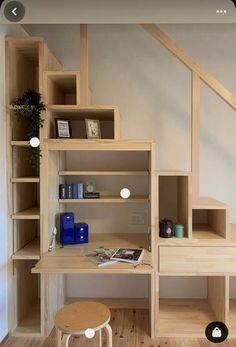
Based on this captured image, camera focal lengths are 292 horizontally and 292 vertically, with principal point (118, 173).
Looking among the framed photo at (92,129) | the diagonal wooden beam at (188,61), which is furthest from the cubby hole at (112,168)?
the diagonal wooden beam at (188,61)

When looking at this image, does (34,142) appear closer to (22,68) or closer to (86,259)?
(22,68)

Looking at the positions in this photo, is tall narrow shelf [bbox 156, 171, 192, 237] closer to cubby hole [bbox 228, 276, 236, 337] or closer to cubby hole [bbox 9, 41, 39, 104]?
cubby hole [bbox 228, 276, 236, 337]

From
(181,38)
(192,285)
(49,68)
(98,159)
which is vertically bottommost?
(192,285)

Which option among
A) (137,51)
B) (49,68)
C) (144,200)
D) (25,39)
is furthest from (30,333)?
(137,51)

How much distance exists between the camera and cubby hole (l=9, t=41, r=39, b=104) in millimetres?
2275

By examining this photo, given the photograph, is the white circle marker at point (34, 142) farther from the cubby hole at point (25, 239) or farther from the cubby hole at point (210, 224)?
the cubby hole at point (210, 224)

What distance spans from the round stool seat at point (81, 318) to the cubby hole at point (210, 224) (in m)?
0.94

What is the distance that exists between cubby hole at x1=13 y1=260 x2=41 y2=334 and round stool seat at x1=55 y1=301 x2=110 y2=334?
64 centimetres

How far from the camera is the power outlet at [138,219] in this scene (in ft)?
9.21

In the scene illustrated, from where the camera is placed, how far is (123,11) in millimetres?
1533

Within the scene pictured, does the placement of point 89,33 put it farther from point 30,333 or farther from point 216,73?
point 30,333

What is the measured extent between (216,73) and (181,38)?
0.47m

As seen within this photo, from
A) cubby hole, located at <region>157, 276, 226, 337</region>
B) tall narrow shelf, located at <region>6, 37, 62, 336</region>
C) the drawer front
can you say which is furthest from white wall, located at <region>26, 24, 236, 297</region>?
the drawer front

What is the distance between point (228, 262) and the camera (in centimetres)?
219
